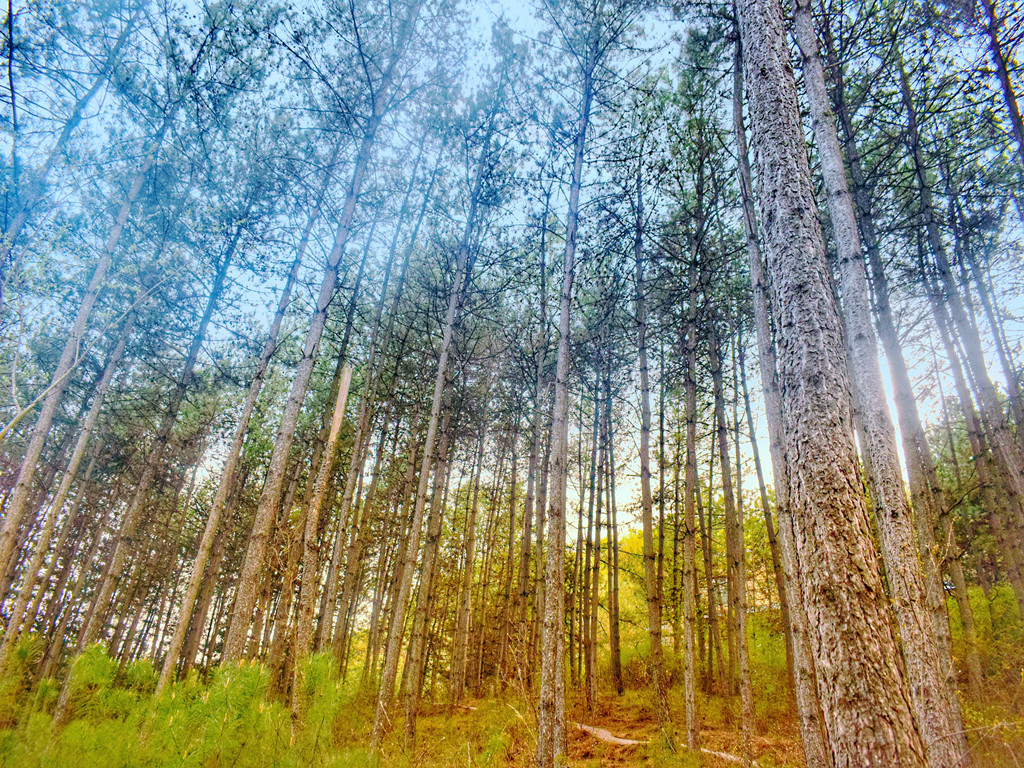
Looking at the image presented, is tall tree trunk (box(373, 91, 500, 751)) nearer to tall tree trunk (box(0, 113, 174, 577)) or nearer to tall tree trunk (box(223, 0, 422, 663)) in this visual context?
tall tree trunk (box(223, 0, 422, 663))

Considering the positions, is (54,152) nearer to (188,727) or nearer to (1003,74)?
(188,727)

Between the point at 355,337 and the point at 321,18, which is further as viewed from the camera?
the point at 355,337

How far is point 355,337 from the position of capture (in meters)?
12.8

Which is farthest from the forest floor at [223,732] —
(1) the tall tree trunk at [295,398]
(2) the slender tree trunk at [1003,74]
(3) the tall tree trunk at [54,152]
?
(2) the slender tree trunk at [1003,74]

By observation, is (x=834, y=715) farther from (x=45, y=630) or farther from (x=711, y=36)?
(x=45, y=630)

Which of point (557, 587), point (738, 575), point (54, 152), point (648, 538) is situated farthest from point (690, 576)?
point (54, 152)

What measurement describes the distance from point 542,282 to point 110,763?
878 centimetres

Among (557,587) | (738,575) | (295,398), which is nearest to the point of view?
(557,587)

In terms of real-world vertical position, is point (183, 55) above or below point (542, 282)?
above

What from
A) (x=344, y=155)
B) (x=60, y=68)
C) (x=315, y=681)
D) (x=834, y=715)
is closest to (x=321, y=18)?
(x=344, y=155)

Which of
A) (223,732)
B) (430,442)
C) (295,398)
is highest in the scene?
(295,398)

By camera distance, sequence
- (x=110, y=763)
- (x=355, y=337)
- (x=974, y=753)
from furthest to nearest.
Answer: (x=355, y=337)
(x=974, y=753)
(x=110, y=763)

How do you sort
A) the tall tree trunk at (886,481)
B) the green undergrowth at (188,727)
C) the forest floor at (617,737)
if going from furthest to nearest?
the forest floor at (617,737), the tall tree trunk at (886,481), the green undergrowth at (188,727)

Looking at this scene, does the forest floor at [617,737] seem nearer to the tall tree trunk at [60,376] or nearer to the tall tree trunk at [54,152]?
the tall tree trunk at [60,376]
